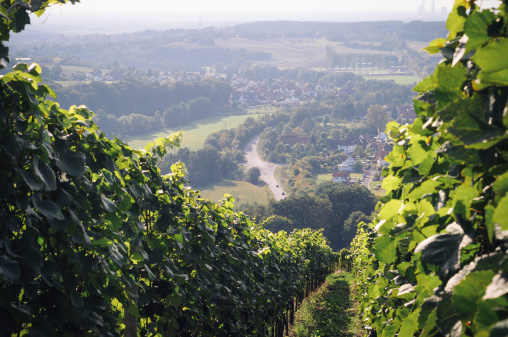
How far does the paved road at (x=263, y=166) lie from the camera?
81.0 metres

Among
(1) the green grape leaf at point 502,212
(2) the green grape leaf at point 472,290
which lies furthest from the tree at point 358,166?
(1) the green grape leaf at point 502,212

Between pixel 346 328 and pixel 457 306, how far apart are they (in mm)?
11691

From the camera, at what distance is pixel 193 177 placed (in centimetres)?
7325

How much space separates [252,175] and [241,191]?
8.62m

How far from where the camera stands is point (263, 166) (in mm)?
91812

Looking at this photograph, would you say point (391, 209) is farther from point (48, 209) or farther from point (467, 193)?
point (48, 209)

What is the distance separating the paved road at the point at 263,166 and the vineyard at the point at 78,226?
235 ft

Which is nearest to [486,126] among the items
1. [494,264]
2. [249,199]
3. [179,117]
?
[494,264]

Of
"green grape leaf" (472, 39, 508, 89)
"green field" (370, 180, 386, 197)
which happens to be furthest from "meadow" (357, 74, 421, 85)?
"green grape leaf" (472, 39, 508, 89)

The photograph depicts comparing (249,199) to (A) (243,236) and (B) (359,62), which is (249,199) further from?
(B) (359,62)

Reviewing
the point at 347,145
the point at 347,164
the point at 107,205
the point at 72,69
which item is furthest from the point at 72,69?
the point at 107,205

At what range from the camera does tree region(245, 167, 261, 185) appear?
265 ft

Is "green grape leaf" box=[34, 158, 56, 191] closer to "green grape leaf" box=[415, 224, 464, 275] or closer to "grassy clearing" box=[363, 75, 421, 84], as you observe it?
"green grape leaf" box=[415, 224, 464, 275]

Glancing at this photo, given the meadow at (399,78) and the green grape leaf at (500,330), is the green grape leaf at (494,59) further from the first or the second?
the meadow at (399,78)
